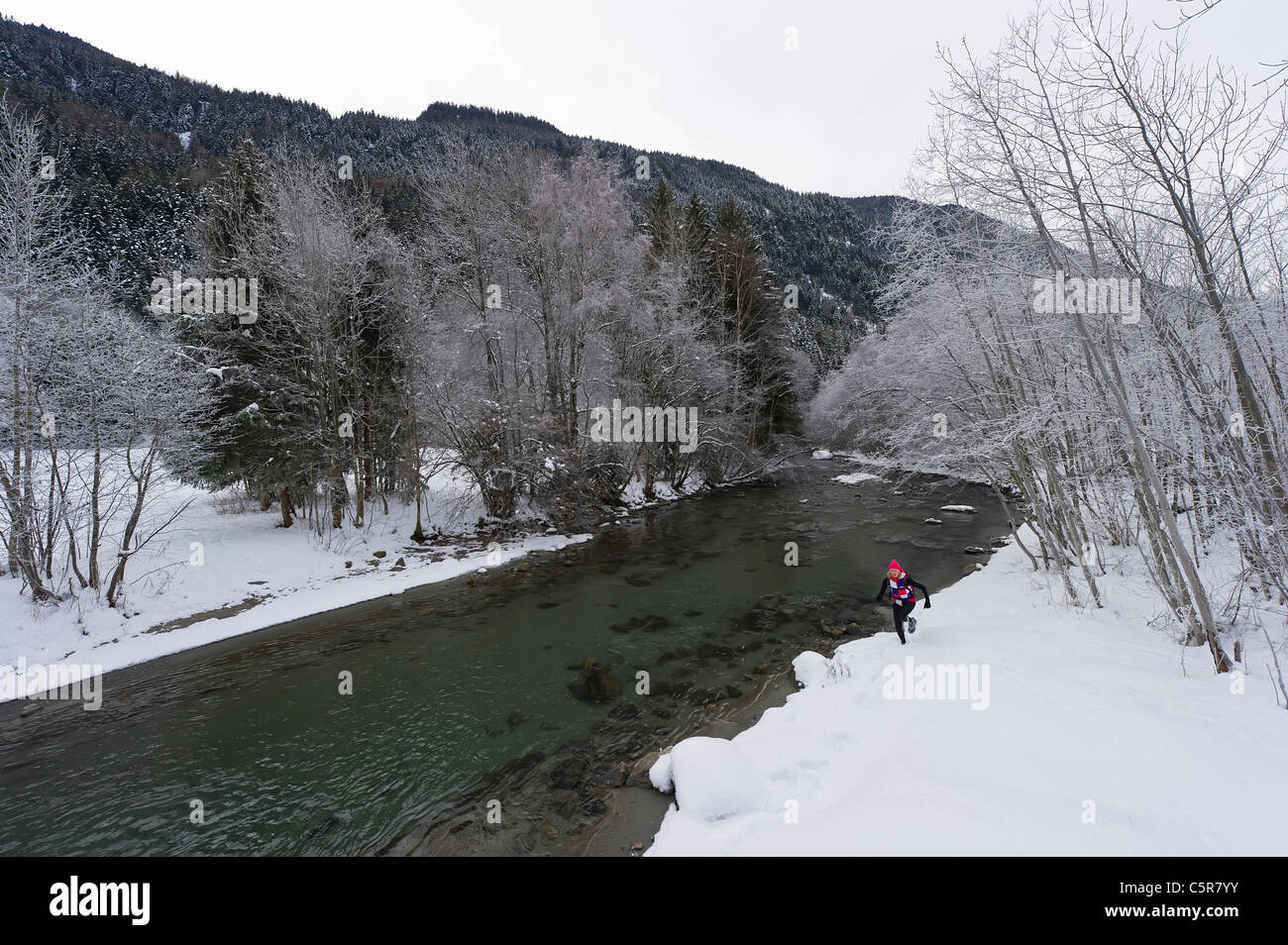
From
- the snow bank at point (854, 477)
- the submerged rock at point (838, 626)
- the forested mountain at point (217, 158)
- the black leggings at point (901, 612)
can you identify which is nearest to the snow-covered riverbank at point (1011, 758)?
the black leggings at point (901, 612)

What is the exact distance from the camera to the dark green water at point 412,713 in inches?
221

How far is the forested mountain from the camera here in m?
34.7

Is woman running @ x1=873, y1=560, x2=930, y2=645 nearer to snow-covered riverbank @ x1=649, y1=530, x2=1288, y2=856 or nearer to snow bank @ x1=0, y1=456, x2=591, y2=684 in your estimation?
snow-covered riverbank @ x1=649, y1=530, x2=1288, y2=856

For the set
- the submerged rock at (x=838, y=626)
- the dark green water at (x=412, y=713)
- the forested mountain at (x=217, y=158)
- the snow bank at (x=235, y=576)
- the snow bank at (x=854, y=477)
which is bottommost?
the dark green water at (x=412, y=713)

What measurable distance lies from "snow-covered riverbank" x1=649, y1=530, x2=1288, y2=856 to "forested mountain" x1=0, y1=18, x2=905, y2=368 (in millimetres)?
7280

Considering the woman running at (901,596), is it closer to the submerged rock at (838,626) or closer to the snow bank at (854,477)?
the submerged rock at (838,626)

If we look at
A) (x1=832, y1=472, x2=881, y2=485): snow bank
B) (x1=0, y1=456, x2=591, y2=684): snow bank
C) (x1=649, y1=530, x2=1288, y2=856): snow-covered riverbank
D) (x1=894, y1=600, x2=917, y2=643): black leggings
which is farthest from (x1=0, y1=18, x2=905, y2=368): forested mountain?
(x1=832, y1=472, x2=881, y2=485): snow bank

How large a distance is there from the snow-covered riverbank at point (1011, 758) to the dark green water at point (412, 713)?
1609 millimetres

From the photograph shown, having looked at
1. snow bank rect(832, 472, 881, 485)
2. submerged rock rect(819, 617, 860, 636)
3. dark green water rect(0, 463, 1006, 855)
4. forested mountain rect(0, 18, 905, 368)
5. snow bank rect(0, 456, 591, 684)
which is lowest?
dark green water rect(0, 463, 1006, 855)

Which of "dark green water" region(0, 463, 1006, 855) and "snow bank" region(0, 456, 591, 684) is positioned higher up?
"snow bank" region(0, 456, 591, 684)
